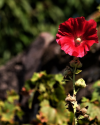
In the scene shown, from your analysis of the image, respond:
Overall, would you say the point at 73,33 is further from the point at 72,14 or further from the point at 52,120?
the point at 72,14

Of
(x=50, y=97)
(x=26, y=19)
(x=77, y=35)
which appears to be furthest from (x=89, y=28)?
(x=26, y=19)

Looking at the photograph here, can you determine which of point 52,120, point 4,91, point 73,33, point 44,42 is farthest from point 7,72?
point 73,33

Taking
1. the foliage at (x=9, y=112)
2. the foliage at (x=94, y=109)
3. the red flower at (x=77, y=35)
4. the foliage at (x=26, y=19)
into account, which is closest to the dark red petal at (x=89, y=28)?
the red flower at (x=77, y=35)

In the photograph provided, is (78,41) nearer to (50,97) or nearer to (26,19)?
(50,97)

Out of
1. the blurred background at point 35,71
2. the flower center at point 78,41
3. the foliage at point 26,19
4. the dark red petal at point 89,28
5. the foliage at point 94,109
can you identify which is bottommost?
the foliage at point 94,109

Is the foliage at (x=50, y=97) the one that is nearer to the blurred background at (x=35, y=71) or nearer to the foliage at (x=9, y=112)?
the blurred background at (x=35, y=71)
